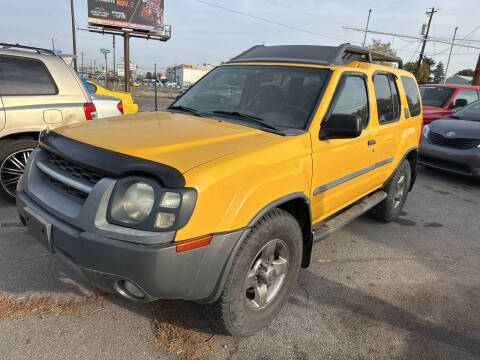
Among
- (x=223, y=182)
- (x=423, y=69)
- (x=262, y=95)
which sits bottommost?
(x=223, y=182)

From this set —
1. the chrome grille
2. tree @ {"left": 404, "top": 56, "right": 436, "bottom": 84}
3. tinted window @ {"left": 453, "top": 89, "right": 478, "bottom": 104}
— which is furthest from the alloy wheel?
tree @ {"left": 404, "top": 56, "right": 436, "bottom": 84}

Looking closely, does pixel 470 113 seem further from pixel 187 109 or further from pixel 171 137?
pixel 171 137

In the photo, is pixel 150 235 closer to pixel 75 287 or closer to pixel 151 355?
pixel 151 355

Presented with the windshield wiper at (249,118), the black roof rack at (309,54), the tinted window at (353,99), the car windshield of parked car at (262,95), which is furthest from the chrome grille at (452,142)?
the windshield wiper at (249,118)

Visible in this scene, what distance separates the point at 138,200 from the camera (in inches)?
71.3

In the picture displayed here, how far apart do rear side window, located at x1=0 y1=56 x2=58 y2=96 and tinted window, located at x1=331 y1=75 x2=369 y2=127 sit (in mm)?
3400

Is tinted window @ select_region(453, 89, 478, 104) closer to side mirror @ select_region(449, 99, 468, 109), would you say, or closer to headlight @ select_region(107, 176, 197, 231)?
side mirror @ select_region(449, 99, 468, 109)

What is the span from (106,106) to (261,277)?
3.85 metres

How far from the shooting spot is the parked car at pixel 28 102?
3.96m

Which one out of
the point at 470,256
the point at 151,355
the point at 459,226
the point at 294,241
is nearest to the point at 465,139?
the point at 459,226

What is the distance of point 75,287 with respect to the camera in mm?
2762

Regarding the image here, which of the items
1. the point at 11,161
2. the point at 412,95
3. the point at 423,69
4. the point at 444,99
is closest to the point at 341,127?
the point at 412,95

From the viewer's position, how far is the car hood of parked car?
647 cm

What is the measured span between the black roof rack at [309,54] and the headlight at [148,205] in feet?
6.33
